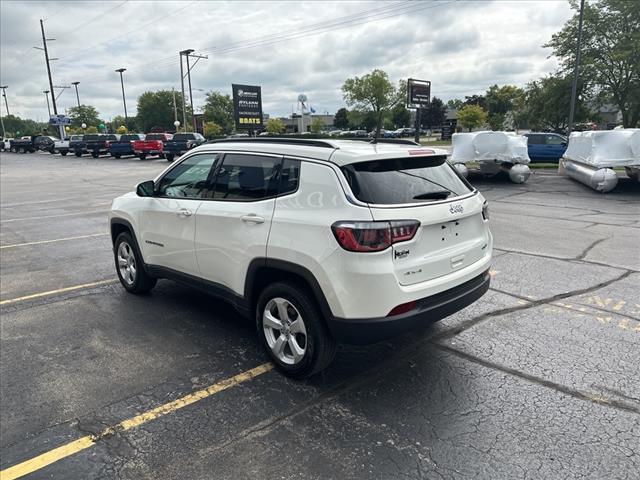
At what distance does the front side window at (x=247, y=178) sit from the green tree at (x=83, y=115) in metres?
122

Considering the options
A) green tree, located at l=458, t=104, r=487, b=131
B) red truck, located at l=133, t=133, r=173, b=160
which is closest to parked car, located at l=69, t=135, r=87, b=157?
red truck, located at l=133, t=133, r=173, b=160

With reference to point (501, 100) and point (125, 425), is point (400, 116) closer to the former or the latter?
point (501, 100)

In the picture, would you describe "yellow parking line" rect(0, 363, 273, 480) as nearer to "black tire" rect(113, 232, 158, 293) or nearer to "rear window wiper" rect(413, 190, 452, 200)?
"rear window wiper" rect(413, 190, 452, 200)

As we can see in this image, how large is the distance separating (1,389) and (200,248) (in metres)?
1.84

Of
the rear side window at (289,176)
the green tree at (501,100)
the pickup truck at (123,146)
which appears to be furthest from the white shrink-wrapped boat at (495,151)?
the green tree at (501,100)

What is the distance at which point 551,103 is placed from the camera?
120 ft

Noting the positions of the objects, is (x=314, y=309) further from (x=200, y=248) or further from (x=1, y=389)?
(x=1, y=389)

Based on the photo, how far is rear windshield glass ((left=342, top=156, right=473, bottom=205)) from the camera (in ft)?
10.4

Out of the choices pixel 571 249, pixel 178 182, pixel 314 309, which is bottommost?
pixel 571 249

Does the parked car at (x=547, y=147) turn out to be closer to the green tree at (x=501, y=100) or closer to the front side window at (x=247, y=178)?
the front side window at (x=247, y=178)

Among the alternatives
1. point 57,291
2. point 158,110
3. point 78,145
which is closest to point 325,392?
point 57,291

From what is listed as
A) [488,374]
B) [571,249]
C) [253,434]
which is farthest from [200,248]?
[571,249]

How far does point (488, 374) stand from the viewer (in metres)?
3.56

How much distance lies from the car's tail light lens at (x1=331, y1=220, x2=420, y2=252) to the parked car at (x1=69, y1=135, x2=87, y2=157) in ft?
155
